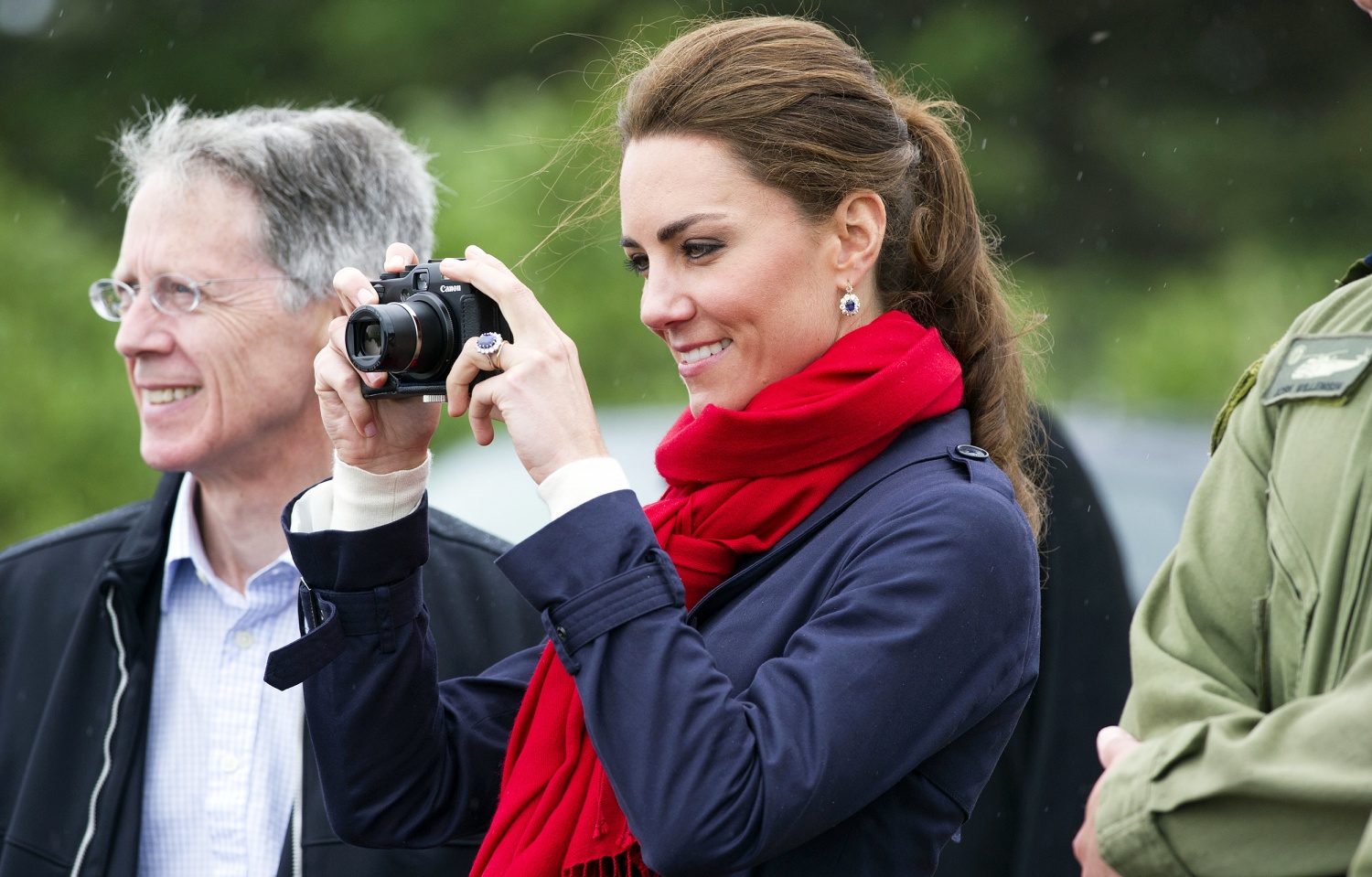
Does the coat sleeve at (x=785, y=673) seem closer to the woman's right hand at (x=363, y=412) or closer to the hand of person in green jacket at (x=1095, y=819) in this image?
the hand of person in green jacket at (x=1095, y=819)

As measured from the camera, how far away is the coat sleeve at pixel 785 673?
1.70 meters

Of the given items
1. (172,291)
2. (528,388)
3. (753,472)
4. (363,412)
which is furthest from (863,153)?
(172,291)

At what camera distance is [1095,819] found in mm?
1479

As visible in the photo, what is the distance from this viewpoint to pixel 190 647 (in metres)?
2.76

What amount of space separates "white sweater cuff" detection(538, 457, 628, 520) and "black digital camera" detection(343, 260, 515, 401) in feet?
0.81

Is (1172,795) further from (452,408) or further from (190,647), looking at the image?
(190,647)

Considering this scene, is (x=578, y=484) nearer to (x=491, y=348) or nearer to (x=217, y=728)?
(x=491, y=348)

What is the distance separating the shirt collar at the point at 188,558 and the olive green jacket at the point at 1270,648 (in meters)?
1.67

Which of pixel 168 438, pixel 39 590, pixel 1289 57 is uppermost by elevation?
pixel 1289 57

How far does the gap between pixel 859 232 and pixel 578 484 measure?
1.75 feet

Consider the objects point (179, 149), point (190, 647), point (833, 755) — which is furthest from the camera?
point (179, 149)

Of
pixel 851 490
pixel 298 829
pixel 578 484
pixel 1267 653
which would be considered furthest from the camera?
pixel 298 829

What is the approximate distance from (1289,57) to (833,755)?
10.8 m

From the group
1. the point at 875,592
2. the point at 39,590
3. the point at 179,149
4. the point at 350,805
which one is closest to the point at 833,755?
the point at 875,592
